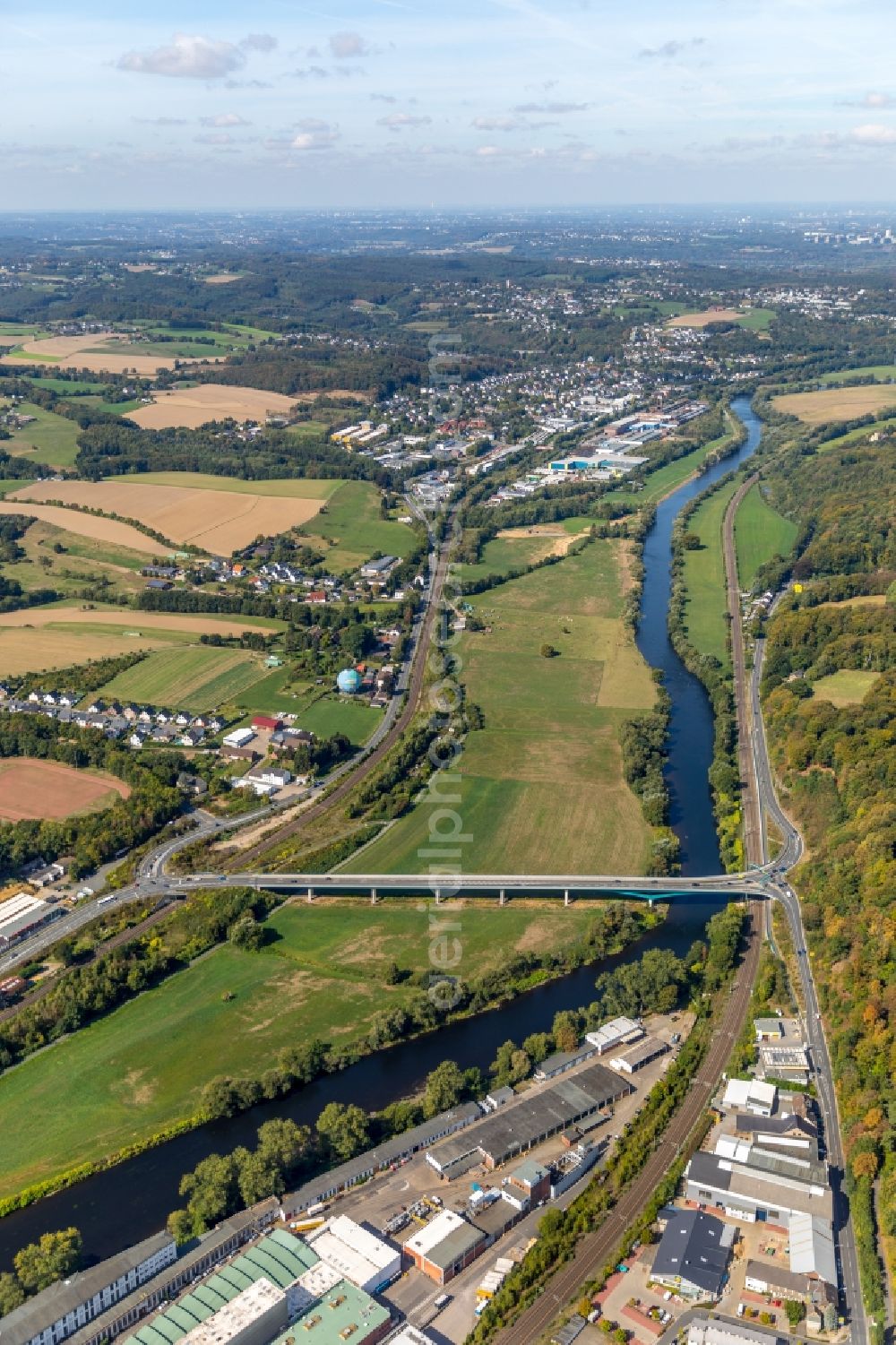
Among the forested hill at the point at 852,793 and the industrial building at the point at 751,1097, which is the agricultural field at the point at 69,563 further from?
the industrial building at the point at 751,1097

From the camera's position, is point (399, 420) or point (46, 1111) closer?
point (46, 1111)

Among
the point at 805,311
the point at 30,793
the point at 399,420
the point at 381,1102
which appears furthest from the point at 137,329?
the point at 381,1102

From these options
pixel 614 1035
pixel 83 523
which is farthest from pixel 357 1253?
pixel 83 523

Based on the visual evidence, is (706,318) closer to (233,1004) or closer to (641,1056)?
(641,1056)

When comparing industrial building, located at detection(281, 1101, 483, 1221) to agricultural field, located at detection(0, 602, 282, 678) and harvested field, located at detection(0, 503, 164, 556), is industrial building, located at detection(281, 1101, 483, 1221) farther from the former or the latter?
harvested field, located at detection(0, 503, 164, 556)

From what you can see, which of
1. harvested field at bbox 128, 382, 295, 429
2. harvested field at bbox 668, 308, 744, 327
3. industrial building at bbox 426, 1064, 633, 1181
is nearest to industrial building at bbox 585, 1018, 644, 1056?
industrial building at bbox 426, 1064, 633, 1181

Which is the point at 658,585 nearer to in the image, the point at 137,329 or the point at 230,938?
the point at 230,938
